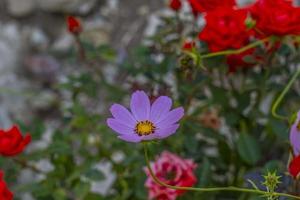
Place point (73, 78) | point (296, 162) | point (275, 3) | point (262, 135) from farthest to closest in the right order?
point (262, 135) < point (73, 78) < point (275, 3) < point (296, 162)

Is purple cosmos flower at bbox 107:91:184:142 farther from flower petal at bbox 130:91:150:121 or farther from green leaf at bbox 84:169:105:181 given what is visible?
green leaf at bbox 84:169:105:181

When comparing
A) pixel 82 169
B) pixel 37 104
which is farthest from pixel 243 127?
pixel 37 104

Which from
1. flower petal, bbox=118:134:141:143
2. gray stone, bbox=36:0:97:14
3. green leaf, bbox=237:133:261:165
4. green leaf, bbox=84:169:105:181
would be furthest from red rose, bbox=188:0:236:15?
gray stone, bbox=36:0:97:14

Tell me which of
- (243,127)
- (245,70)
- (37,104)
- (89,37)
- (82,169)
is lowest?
(82,169)

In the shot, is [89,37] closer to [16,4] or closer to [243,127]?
[16,4]

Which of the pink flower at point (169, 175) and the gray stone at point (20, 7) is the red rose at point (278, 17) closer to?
the pink flower at point (169, 175)

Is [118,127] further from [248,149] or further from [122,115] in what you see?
[248,149]
